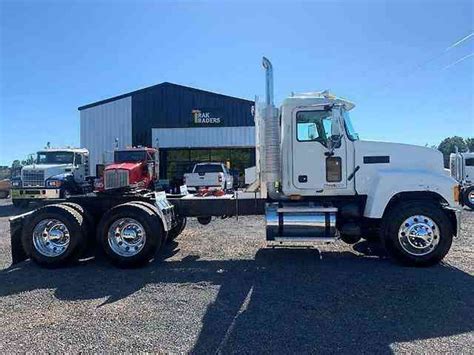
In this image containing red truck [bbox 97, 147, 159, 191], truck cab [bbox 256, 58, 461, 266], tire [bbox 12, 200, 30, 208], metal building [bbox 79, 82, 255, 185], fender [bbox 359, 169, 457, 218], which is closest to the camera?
truck cab [bbox 256, 58, 461, 266]

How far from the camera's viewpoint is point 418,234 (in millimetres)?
6875

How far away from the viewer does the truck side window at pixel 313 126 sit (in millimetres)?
7531

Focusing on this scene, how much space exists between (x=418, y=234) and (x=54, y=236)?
651 centimetres

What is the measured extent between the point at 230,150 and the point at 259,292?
22473 millimetres

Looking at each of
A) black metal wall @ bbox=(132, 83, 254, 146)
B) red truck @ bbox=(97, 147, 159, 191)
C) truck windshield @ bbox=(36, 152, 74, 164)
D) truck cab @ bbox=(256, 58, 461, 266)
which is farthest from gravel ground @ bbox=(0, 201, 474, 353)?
black metal wall @ bbox=(132, 83, 254, 146)

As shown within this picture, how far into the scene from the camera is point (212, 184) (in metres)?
20.6

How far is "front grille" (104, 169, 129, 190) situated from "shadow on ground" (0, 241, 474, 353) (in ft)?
20.4

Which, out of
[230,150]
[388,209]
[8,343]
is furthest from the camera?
[230,150]

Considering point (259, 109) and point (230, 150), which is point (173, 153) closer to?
point (230, 150)

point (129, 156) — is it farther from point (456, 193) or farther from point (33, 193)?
point (456, 193)

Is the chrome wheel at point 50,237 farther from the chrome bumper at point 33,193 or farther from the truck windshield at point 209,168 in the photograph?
the truck windshield at point 209,168

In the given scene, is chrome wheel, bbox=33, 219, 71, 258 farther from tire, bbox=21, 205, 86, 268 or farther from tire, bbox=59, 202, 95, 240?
tire, bbox=59, 202, 95, 240

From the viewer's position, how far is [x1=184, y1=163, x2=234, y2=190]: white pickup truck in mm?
20625

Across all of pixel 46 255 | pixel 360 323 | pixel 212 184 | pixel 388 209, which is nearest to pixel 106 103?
pixel 212 184
